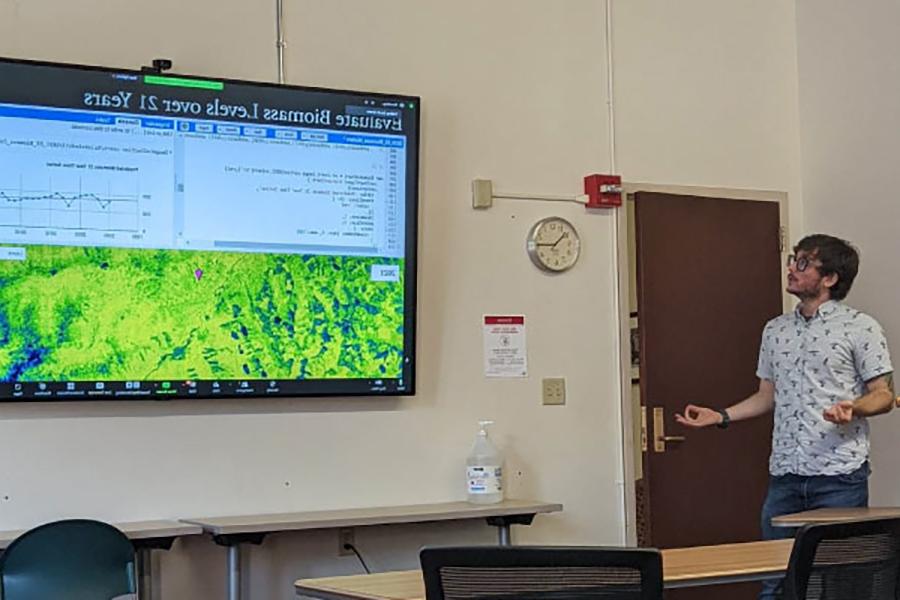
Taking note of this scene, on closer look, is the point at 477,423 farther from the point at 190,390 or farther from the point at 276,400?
the point at 190,390

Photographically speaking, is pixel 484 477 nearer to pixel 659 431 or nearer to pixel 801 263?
pixel 659 431

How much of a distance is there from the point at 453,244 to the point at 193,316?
1117 mm

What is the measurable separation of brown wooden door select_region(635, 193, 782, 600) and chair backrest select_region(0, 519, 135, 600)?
88.6 inches

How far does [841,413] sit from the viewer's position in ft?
13.8

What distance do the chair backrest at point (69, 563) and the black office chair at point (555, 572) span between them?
1.95 m

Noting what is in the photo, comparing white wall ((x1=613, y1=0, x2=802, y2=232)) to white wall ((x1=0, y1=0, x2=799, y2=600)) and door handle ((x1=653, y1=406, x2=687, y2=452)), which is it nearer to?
white wall ((x1=0, y1=0, x2=799, y2=600))

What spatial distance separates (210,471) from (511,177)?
1.66 metres

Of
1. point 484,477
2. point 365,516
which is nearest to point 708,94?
point 484,477

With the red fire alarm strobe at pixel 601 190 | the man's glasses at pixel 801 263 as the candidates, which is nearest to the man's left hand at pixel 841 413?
the man's glasses at pixel 801 263

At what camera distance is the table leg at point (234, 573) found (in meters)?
4.26

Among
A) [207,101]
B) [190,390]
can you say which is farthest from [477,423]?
[207,101]

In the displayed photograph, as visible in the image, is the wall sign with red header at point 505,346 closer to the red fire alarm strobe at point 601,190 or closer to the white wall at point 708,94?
the red fire alarm strobe at point 601,190

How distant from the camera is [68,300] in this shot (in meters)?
4.18

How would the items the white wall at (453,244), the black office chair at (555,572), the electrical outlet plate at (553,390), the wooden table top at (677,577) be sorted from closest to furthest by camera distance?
the black office chair at (555,572)
the wooden table top at (677,577)
the white wall at (453,244)
the electrical outlet plate at (553,390)
